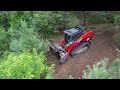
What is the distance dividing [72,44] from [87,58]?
1014mm

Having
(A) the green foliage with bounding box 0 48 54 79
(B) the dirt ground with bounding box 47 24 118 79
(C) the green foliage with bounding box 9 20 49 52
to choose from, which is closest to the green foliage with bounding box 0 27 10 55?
(C) the green foliage with bounding box 9 20 49 52

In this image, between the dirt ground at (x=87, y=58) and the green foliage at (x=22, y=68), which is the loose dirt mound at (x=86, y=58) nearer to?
the dirt ground at (x=87, y=58)

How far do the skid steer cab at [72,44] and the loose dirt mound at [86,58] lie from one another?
A: 10.8 inches

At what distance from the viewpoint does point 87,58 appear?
11977 mm

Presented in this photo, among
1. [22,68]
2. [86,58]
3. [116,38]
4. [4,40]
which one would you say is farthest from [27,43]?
[116,38]

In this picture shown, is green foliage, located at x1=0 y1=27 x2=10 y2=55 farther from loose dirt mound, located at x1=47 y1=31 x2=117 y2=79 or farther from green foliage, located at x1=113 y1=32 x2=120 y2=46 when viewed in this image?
green foliage, located at x1=113 y1=32 x2=120 y2=46

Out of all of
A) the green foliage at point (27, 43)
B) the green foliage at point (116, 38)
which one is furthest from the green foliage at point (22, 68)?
the green foliage at point (116, 38)

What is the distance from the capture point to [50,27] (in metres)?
13.8

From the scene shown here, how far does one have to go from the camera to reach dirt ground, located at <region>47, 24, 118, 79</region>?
11148 mm

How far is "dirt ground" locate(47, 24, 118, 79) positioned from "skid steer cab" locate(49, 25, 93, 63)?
273 millimetres

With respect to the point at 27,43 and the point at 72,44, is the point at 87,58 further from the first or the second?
the point at 27,43

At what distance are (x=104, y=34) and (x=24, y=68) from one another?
23.5ft
